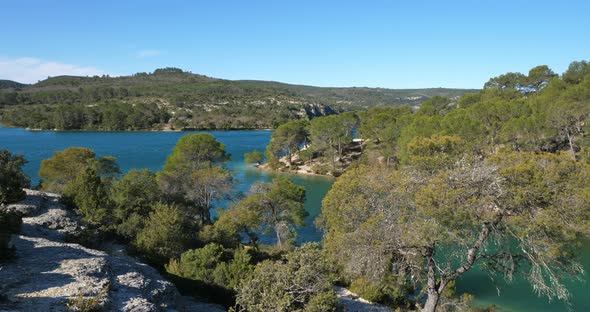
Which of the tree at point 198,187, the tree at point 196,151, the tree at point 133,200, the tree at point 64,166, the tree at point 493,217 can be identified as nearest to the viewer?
the tree at point 493,217

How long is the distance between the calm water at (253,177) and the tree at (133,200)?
9039 millimetres

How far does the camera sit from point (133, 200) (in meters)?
26.2

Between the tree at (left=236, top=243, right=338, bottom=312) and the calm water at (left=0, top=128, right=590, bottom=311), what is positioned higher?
the tree at (left=236, top=243, right=338, bottom=312)

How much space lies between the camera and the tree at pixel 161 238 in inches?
842

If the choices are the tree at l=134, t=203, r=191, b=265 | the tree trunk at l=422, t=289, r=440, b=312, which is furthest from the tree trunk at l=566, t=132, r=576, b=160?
the tree at l=134, t=203, r=191, b=265

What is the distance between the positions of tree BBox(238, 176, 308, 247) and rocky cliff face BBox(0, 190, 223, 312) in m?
11.9

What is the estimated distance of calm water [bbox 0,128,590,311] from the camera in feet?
74.2

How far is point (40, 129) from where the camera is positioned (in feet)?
425

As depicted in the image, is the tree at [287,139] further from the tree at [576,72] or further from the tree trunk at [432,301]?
the tree trunk at [432,301]

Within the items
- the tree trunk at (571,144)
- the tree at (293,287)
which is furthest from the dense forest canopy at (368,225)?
the tree trunk at (571,144)

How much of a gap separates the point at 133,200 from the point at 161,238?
5816 millimetres

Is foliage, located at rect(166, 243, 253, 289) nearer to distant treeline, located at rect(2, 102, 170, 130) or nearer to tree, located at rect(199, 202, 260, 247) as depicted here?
tree, located at rect(199, 202, 260, 247)

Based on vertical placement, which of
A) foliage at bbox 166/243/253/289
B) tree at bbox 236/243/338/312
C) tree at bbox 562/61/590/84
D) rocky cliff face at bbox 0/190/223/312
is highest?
tree at bbox 562/61/590/84

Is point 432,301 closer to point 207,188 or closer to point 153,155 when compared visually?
point 207,188
